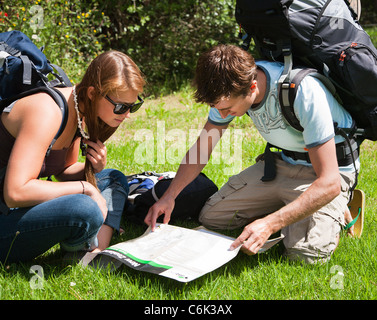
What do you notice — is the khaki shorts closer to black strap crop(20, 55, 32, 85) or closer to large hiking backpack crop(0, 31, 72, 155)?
large hiking backpack crop(0, 31, 72, 155)

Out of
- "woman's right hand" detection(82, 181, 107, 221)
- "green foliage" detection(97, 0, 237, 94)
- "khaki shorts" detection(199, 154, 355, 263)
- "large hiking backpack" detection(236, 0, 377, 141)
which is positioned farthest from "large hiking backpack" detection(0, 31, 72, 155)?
"green foliage" detection(97, 0, 237, 94)

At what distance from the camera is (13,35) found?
286cm

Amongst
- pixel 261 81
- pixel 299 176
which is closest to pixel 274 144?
pixel 299 176

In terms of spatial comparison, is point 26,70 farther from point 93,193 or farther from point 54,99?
point 93,193

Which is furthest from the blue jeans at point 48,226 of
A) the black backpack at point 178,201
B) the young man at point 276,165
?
the black backpack at point 178,201

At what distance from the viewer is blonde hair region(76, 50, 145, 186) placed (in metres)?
2.76

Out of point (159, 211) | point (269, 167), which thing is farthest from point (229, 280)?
point (269, 167)

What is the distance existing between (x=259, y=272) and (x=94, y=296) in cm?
89

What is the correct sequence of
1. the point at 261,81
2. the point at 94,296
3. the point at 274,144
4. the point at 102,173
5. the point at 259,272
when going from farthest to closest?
the point at 102,173 < the point at 274,144 < the point at 261,81 < the point at 259,272 < the point at 94,296

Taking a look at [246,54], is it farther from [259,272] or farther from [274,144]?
[259,272]

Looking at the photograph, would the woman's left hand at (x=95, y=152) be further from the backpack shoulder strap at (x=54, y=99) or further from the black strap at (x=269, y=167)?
the black strap at (x=269, y=167)

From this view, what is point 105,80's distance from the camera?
2.75 metres

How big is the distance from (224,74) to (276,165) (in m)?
0.95

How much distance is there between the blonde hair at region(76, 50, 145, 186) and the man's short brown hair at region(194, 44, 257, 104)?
374 mm
